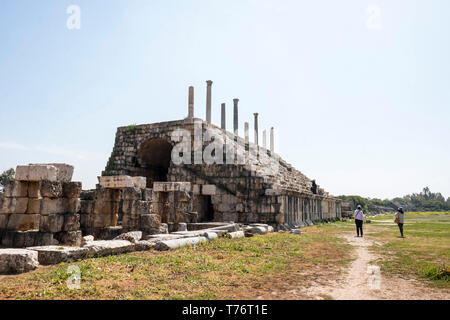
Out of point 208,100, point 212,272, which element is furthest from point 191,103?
point 212,272

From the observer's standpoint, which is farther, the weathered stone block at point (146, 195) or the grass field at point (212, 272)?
the weathered stone block at point (146, 195)

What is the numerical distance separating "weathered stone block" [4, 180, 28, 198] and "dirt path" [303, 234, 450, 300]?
34.5ft

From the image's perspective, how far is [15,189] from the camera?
11.9 m

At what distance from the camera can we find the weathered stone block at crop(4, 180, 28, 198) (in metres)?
11.9

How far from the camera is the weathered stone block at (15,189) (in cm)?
1191

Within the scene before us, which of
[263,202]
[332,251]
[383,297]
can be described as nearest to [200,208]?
[263,202]

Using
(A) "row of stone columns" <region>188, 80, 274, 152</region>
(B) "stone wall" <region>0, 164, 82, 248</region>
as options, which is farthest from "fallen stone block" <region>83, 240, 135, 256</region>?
(A) "row of stone columns" <region>188, 80, 274, 152</region>

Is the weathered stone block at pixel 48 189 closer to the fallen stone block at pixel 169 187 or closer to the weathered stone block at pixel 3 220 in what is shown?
the weathered stone block at pixel 3 220

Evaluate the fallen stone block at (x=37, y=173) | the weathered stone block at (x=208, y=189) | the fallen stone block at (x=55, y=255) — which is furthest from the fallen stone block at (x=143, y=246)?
the weathered stone block at (x=208, y=189)

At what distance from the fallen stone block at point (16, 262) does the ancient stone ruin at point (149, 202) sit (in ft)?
0.06

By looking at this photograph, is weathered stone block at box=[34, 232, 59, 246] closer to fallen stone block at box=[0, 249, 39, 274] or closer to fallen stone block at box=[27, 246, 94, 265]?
fallen stone block at box=[27, 246, 94, 265]

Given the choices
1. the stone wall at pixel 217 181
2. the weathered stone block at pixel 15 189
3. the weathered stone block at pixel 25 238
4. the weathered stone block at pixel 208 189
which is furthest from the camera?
the weathered stone block at pixel 208 189

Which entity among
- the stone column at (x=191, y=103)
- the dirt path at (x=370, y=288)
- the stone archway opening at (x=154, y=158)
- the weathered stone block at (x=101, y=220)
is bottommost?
the dirt path at (x=370, y=288)
